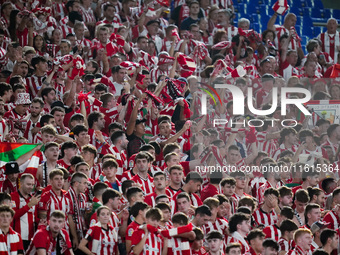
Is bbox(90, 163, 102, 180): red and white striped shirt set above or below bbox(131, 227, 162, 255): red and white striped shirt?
above

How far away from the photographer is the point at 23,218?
847 centimetres

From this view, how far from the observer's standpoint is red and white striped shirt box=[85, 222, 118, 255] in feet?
27.3

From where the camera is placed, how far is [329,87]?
1398 centimetres

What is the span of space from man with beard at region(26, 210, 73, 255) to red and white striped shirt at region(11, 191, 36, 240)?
0.34 metres

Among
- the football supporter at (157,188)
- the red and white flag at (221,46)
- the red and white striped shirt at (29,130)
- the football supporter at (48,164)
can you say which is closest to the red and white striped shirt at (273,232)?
the football supporter at (157,188)

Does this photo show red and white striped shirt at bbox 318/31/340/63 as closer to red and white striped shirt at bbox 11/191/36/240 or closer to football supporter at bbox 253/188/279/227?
football supporter at bbox 253/188/279/227

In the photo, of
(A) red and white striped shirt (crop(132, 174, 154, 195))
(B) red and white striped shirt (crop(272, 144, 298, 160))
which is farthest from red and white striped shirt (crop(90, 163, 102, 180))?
(B) red and white striped shirt (crop(272, 144, 298, 160))

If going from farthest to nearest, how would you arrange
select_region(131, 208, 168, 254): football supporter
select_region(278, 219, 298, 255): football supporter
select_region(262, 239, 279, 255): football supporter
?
select_region(278, 219, 298, 255): football supporter
select_region(262, 239, 279, 255): football supporter
select_region(131, 208, 168, 254): football supporter

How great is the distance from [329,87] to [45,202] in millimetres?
6846

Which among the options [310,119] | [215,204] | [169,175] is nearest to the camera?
[215,204]

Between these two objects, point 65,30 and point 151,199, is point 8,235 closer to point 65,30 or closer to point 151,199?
point 151,199

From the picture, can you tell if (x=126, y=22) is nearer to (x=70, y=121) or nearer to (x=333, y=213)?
(x=70, y=121)

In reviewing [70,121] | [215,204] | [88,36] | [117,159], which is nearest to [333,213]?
[215,204]

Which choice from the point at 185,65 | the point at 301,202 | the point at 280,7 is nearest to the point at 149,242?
the point at 301,202
